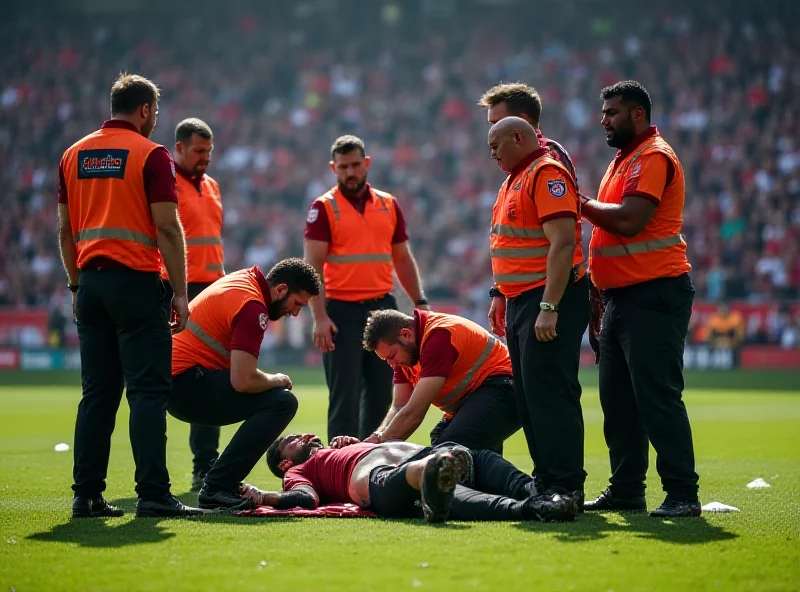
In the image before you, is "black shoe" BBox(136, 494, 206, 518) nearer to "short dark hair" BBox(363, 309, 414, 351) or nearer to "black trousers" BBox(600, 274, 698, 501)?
"short dark hair" BBox(363, 309, 414, 351)

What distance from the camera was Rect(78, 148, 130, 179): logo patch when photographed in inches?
262

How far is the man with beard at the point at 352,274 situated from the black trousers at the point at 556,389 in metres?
2.56

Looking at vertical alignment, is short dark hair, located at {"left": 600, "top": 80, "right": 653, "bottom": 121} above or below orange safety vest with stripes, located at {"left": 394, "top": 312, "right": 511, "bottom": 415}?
above

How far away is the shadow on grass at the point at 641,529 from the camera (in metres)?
5.79

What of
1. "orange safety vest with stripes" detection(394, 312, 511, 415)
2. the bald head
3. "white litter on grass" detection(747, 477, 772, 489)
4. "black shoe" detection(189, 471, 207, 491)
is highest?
the bald head

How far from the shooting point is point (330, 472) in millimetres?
7254

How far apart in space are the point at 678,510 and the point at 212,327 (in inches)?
122

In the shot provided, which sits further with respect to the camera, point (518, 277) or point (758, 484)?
point (758, 484)

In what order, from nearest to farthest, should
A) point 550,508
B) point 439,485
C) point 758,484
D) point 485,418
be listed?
point 439,485 < point 550,508 < point 485,418 < point 758,484

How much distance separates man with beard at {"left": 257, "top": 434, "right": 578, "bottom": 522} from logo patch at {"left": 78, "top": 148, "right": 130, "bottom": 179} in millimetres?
2132

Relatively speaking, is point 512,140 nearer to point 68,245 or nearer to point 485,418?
point 485,418

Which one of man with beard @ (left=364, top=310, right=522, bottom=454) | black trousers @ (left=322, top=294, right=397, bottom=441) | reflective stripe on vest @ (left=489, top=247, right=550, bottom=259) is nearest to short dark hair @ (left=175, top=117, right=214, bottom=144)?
black trousers @ (left=322, top=294, right=397, bottom=441)

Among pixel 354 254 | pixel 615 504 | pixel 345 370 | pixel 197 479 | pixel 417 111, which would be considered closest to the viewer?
pixel 615 504

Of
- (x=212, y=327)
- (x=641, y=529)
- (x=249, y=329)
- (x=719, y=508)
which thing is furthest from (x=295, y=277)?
(x=719, y=508)
